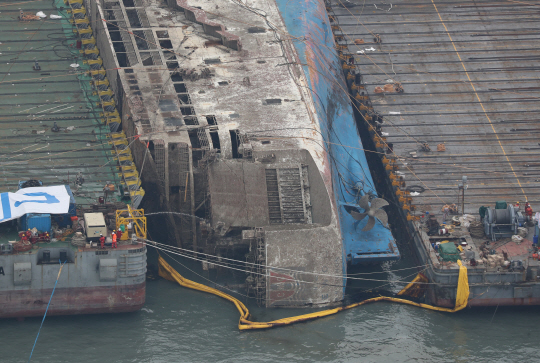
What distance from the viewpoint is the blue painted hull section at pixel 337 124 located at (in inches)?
3041

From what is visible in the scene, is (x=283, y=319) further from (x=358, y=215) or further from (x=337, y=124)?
(x=337, y=124)

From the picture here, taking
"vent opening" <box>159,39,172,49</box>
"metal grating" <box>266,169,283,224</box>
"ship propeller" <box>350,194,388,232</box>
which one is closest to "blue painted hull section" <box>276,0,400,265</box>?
"ship propeller" <box>350,194,388,232</box>

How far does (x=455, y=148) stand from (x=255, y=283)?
74.8 feet

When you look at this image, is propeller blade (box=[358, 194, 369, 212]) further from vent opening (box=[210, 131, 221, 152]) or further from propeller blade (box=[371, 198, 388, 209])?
vent opening (box=[210, 131, 221, 152])

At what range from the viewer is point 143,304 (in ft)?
230

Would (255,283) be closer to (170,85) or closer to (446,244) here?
(446,244)

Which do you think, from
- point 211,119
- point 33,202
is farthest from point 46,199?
point 211,119

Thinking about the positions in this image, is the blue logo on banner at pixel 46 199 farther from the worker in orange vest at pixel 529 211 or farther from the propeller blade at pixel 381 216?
the worker in orange vest at pixel 529 211

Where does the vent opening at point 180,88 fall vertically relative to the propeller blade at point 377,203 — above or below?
above

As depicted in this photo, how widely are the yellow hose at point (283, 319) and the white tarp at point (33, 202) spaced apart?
7.87 metres

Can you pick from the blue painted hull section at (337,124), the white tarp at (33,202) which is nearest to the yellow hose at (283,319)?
the blue painted hull section at (337,124)

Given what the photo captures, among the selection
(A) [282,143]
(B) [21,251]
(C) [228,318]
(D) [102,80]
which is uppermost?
(D) [102,80]

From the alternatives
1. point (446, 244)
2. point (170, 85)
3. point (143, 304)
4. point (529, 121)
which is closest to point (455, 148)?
point (529, 121)

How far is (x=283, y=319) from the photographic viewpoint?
69688mm
